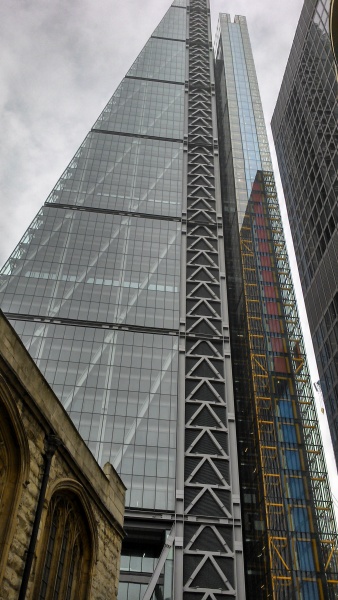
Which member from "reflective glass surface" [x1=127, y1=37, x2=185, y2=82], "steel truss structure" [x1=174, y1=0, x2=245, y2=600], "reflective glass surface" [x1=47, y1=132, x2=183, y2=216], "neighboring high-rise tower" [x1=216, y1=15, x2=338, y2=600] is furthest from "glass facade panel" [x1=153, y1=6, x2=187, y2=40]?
"reflective glass surface" [x1=47, y1=132, x2=183, y2=216]

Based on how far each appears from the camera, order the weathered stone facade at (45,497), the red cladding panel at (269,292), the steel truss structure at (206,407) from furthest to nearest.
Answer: the red cladding panel at (269,292) → the steel truss structure at (206,407) → the weathered stone facade at (45,497)

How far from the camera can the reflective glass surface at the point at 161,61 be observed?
82250 mm

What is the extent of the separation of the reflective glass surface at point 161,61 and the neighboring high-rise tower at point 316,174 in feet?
52.4

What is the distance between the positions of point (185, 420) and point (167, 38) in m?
67.8

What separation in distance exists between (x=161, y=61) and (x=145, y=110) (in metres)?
15.0

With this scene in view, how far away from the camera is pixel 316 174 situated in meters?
66.1

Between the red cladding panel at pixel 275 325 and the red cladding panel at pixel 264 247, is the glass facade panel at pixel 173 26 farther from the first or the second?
the red cladding panel at pixel 275 325

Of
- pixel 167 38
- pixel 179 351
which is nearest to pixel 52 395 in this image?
pixel 179 351

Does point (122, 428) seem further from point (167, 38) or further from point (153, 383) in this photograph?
point (167, 38)

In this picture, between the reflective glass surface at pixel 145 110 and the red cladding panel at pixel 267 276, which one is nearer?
the red cladding panel at pixel 267 276

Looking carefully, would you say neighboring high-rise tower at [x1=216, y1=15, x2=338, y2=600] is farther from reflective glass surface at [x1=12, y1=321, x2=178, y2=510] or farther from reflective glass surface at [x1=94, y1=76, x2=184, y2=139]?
reflective glass surface at [x1=12, y1=321, x2=178, y2=510]

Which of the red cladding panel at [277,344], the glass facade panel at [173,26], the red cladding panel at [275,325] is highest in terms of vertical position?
the glass facade panel at [173,26]

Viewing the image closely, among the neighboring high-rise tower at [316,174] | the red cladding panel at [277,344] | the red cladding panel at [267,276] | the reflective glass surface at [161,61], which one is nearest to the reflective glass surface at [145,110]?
the reflective glass surface at [161,61]

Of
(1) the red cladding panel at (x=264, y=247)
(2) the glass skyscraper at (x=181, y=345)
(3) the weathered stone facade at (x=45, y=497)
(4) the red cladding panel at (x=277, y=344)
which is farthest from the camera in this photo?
(1) the red cladding panel at (x=264, y=247)
